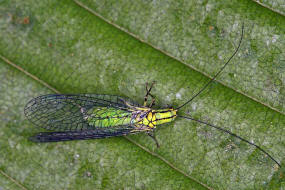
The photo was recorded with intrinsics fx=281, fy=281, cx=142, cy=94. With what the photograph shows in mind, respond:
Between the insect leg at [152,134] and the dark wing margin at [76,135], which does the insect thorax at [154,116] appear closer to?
→ the insect leg at [152,134]

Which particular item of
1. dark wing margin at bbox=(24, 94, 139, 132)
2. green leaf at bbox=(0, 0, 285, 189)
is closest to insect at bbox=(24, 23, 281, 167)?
dark wing margin at bbox=(24, 94, 139, 132)

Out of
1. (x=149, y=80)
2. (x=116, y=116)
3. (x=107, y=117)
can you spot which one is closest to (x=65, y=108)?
(x=107, y=117)

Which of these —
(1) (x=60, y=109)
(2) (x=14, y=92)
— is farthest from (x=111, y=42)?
(2) (x=14, y=92)

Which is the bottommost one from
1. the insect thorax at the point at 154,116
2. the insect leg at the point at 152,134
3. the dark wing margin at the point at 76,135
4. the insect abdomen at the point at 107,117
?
the dark wing margin at the point at 76,135

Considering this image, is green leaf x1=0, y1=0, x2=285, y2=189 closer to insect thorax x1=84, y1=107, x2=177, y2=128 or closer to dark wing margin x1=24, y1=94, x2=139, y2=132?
dark wing margin x1=24, y1=94, x2=139, y2=132

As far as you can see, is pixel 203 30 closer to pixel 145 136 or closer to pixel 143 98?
pixel 143 98

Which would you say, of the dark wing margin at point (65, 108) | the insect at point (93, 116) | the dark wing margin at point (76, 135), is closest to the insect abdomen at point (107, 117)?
the insect at point (93, 116)

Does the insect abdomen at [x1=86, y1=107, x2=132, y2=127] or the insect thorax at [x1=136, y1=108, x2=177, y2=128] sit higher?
the insect thorax at [x1=136, y1=108, x2=177, y2=128]
